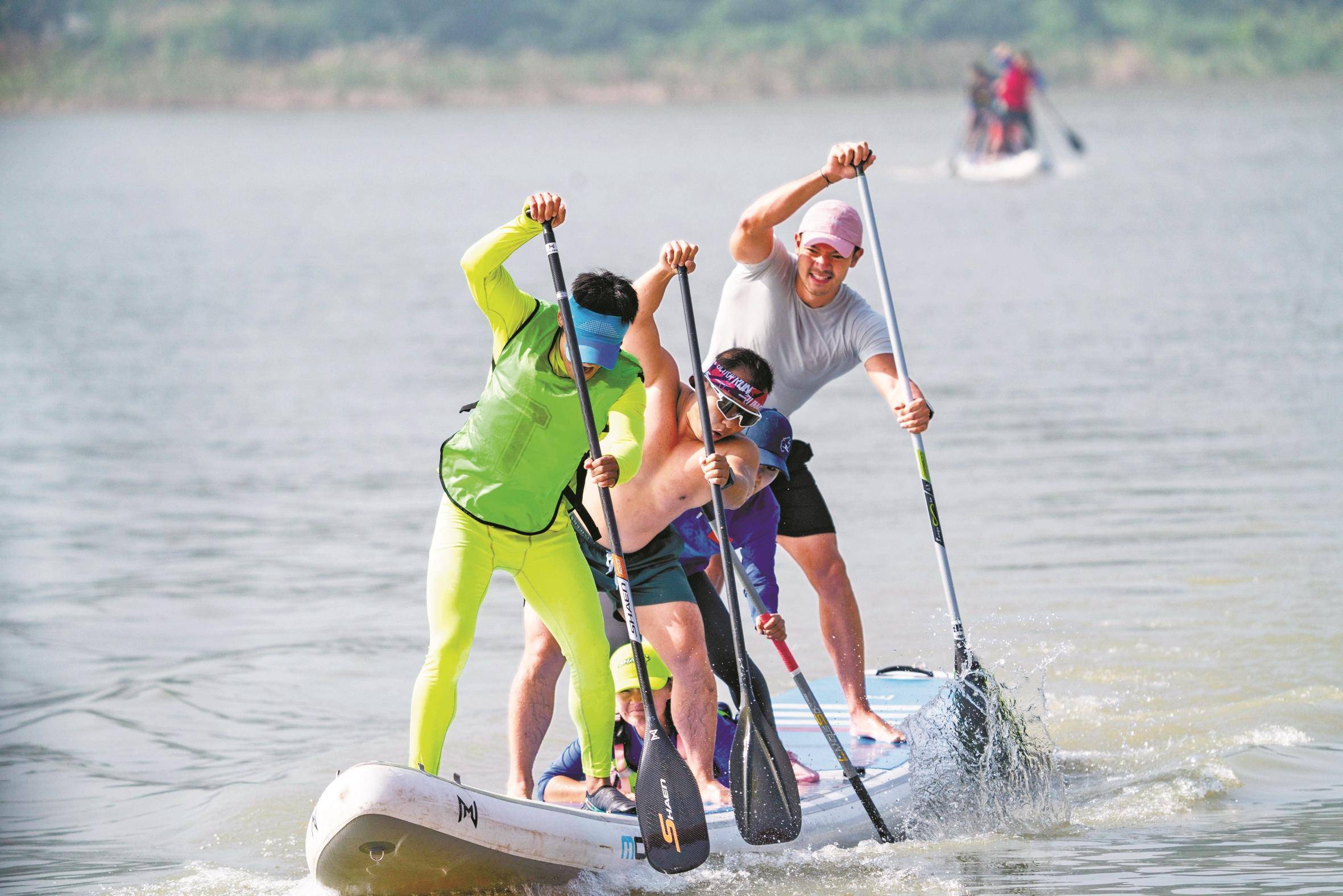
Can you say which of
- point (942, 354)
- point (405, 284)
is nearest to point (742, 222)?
point (942, 354)

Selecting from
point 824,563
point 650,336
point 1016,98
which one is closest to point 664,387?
point 650,336

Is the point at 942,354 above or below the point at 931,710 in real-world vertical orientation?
above

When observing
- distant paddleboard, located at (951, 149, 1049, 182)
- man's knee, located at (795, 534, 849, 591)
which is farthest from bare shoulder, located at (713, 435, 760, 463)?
distant paddleboard, located at (951, 149, 1049, 182)

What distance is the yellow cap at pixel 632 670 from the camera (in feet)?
19.9

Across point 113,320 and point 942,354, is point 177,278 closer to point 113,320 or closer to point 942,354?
point 113,320

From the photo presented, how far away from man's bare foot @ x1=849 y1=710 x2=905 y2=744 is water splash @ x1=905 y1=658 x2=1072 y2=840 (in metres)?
0.19

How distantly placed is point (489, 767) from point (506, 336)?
2.20 m

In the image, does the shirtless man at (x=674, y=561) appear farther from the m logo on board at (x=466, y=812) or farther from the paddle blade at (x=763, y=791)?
the m logo on board at (x=466, y=812)

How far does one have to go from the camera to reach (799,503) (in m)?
6.79

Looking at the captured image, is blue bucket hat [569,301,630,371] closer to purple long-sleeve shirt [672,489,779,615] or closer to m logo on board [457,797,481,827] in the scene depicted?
purple long-sleeve shirt [672,489,779,615]

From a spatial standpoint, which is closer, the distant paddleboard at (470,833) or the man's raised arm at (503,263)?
the distant paddleboard at (470,833)

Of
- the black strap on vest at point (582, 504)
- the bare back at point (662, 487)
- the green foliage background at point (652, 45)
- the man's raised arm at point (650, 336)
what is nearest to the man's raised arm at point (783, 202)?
the man's raised arm at point (650, 336)

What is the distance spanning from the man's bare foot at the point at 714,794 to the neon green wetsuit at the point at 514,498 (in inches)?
21.6

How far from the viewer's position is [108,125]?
60.0m
